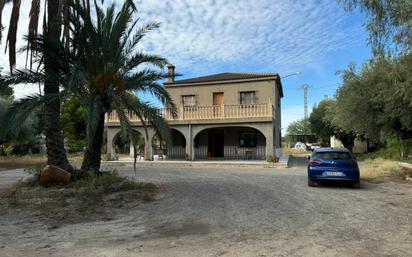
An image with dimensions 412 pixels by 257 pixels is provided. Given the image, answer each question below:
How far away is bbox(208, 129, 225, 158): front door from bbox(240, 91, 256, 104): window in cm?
318

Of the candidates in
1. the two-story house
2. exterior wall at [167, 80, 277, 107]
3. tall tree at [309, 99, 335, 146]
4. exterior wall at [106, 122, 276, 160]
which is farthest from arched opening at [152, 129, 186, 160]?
tall tree at [309, 99, 335, 146]

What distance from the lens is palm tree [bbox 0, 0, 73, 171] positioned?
35.6 feet

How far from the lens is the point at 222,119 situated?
25.2 metres

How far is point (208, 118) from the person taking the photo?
25547 millimetres

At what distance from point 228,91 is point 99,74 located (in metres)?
16.6

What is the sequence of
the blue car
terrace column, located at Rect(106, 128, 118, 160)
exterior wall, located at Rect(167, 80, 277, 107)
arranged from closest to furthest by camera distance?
the blue car < exterior wall, located at Rect(167, 80, 277, 107) < terrace column, located at Rect(106, 128, 118, 160)

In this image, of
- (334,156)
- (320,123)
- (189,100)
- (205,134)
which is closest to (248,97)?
(205,134)

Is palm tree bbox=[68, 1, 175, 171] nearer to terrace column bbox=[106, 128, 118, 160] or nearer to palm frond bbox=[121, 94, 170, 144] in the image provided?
palm frond bbox=[121, 94, 170, 144]

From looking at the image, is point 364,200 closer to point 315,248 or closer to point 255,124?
point 315,248

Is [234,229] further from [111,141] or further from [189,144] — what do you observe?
[111,141]

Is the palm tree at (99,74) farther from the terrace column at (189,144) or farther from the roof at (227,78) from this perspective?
the roof at (227,78)

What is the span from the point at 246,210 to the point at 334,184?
6.31 m

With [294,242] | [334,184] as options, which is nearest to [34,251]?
[294,242]

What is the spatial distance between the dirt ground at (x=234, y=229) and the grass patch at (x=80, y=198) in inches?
17.2
